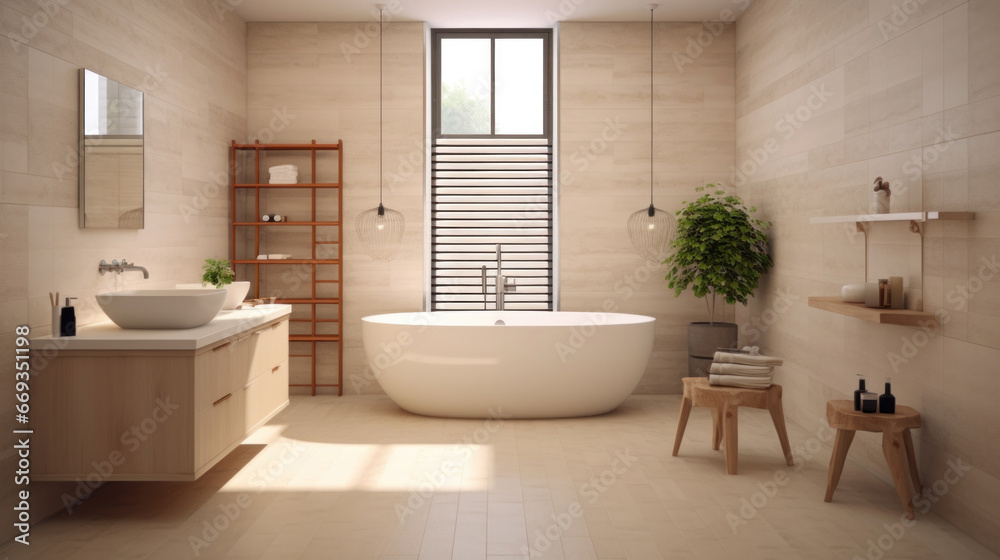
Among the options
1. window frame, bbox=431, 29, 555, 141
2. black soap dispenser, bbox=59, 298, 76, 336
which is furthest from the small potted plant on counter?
window frame, bbox=431, 29, 555, 141

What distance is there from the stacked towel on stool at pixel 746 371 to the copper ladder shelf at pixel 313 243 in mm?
3134

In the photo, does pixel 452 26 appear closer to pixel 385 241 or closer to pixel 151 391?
pixel 385 241

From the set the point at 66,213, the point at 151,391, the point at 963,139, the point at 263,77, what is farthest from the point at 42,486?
the point at 963,139

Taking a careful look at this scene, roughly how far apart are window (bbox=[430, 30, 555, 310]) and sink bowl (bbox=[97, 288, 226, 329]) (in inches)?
120

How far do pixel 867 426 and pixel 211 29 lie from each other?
480 cm

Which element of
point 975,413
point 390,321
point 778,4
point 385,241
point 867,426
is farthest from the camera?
point 385,241

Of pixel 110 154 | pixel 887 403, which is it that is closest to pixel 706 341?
pixel 887 403

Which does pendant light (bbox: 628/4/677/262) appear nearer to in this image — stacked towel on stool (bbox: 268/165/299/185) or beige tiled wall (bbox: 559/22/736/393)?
beige tiled wall (bbox: 559/22/736/393)

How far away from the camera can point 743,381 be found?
403 cm

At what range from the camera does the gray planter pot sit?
223 inches

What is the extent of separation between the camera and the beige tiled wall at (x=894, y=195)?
3119 mm

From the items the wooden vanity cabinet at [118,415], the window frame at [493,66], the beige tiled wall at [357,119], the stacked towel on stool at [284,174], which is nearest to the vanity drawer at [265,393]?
the wooden vanity cabinet at [118,415]

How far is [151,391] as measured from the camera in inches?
127

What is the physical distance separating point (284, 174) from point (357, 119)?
0.73 m
